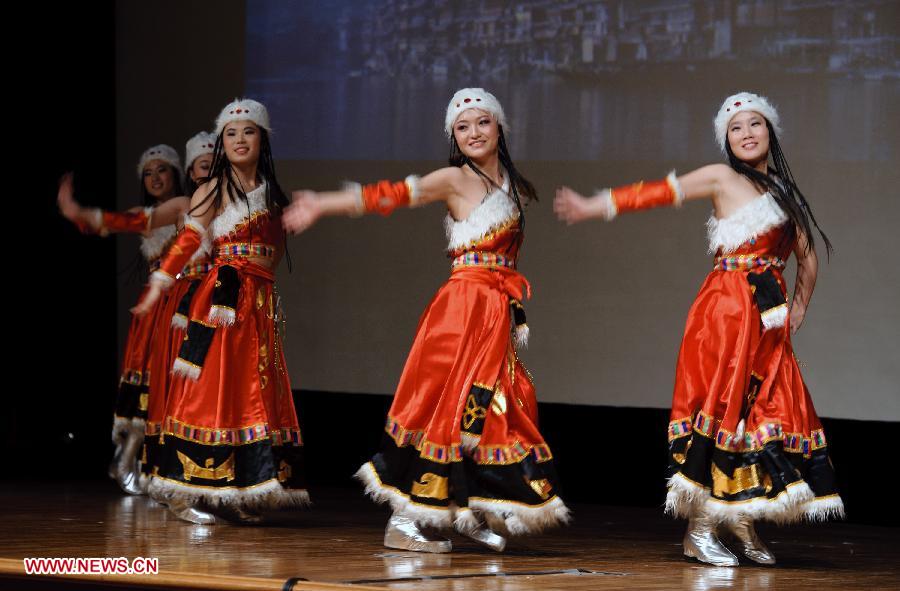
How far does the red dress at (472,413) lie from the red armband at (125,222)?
1943 millimetres

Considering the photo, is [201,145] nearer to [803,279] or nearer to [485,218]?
[485,218]

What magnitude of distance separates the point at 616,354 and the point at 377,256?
1.24 m

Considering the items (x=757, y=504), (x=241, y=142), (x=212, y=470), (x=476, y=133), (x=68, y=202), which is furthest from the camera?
(x=68, y=202)

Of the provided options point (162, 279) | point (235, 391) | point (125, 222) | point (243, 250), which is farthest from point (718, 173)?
point (125, 222)

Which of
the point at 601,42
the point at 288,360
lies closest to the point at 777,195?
the point at 601,42

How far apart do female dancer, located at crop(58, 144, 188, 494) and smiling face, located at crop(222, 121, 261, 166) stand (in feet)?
3.01

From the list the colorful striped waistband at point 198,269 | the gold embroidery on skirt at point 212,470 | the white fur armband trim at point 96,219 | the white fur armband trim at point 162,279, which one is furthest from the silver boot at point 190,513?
the white fur armband trim at point 96,219

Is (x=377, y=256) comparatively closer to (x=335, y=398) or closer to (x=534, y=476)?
(x=335, y=398)

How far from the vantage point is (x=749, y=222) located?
13.1ft

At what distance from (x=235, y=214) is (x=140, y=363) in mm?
1394

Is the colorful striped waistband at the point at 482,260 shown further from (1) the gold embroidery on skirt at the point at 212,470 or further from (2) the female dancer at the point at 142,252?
(2) the female dancer at the point at 142,252

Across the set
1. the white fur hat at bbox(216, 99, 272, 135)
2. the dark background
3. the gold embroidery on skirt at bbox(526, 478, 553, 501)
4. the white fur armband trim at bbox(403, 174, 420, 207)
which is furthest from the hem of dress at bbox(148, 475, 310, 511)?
the dark background

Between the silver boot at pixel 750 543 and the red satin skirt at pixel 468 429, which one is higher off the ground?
the red satin skirt at pixel 468 429

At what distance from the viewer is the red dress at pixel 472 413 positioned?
396 centimetres
